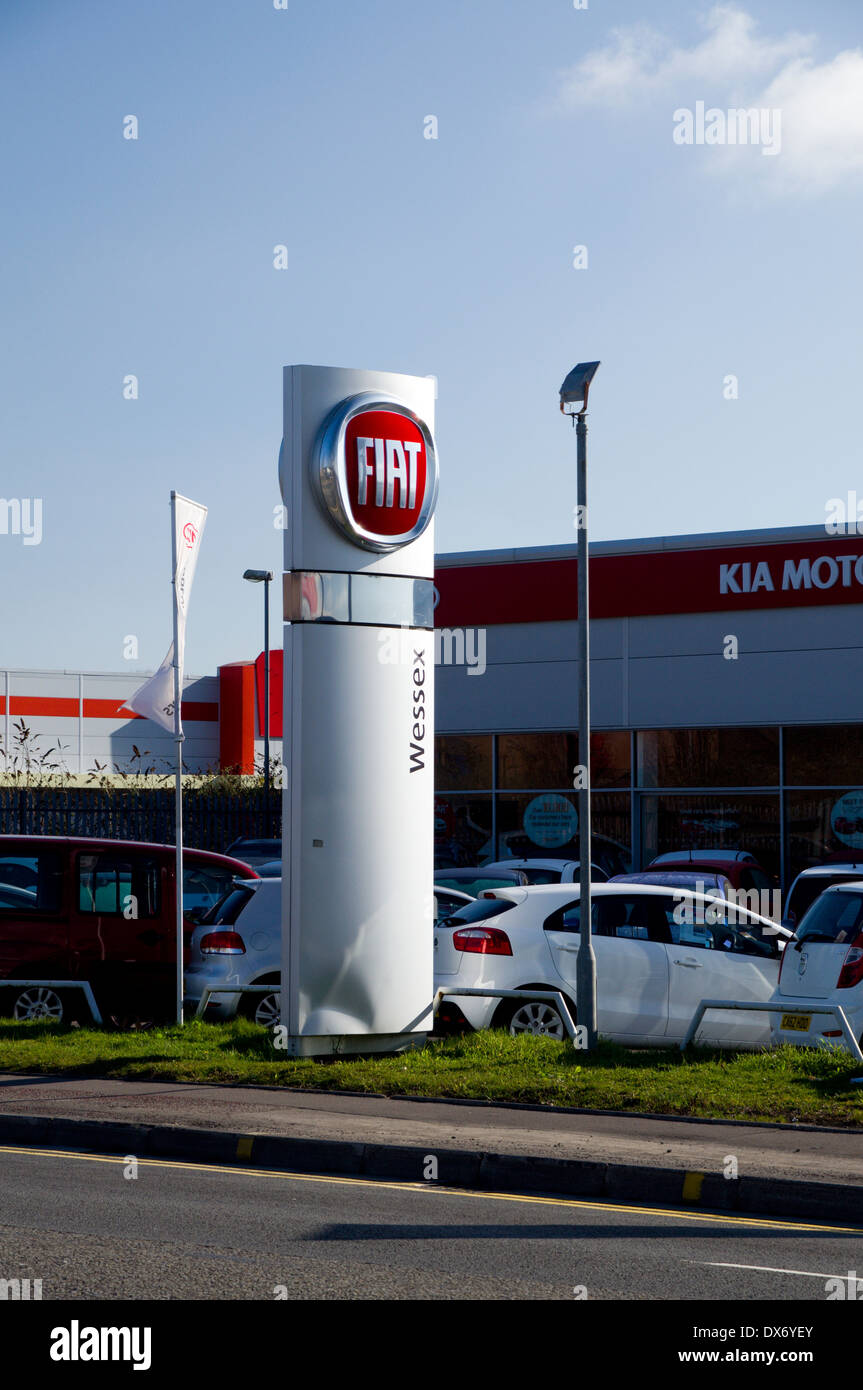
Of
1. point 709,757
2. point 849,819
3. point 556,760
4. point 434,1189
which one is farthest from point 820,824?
point 434,1189

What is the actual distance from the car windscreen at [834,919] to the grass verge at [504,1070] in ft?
2.90

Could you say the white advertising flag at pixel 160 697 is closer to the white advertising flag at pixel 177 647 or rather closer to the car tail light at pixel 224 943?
the white advertising flag at pixel 177 647

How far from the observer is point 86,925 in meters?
14.6

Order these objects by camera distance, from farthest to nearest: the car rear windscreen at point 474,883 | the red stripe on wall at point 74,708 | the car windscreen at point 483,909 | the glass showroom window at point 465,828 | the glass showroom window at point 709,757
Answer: the red stripe on wall at point 74,708 < the glass showroom window at point 465,828 < the glass showroom window at point 709,757 < the car rear windscreen at point 474,883 < the car windscreen at point 483,909

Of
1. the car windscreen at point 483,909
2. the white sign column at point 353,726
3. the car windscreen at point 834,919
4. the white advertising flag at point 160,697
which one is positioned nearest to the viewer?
A: the car windscreen at point 834,919

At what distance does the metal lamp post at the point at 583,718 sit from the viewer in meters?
12.8

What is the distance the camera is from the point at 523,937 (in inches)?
544

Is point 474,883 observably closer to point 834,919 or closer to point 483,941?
point 483,941

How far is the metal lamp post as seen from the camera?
12.8 m

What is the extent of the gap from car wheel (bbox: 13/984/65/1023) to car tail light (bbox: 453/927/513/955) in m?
3.76

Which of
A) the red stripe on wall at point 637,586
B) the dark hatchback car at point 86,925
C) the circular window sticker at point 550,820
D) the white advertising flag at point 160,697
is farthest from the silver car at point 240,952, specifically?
the circular window sticker at point 550,820

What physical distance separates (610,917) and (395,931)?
2111mm

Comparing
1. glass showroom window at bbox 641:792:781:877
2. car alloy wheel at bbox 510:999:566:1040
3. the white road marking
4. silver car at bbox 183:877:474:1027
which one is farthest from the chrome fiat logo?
glass showroom window at bbox 641:792:781:877

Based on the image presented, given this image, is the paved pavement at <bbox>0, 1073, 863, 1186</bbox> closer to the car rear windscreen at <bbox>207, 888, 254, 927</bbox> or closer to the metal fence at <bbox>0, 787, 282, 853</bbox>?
the car rear windscreen at <bbox>207, 888, 254, 927</bbox>
